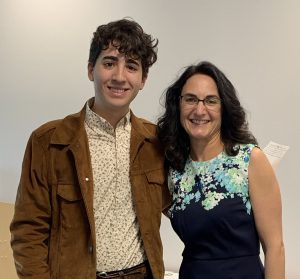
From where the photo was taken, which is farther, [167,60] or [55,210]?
[167,60]

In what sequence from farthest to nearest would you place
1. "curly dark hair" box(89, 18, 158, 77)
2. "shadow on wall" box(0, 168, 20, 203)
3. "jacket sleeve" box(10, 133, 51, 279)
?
"shadow on wall" box(0, 168, 20, 203) < "curly dark hair" box(89, 18, 158, 77) < "jacket sleeve" box(10, 133, 51, 279)

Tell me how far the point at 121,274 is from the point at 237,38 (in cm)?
148

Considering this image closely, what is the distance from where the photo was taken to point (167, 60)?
240 cm

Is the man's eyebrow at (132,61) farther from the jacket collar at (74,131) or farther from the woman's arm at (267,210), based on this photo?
the woman's arm at (267,210)

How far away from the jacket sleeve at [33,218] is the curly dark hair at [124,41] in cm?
41

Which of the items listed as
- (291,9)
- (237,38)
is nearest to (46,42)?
(237,38)

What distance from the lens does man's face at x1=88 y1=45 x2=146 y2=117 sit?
1360 mm

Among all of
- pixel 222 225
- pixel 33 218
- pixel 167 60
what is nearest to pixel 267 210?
pixel 222 225

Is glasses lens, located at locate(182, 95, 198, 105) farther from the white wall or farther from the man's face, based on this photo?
the white wall

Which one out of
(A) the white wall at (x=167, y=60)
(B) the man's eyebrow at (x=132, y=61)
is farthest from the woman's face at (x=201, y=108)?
(A) the white wall at (x=167, y=60)

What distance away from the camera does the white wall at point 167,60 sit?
2.19 metres

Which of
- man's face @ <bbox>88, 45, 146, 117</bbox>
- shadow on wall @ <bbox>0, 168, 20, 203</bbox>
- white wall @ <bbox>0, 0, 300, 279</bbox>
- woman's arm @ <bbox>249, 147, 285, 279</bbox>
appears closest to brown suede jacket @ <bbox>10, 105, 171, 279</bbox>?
man's face @ <bbox>88, 45, 146, 117</bbox>

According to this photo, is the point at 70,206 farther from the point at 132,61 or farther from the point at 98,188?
the point at 132,61

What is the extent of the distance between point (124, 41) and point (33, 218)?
664mm
